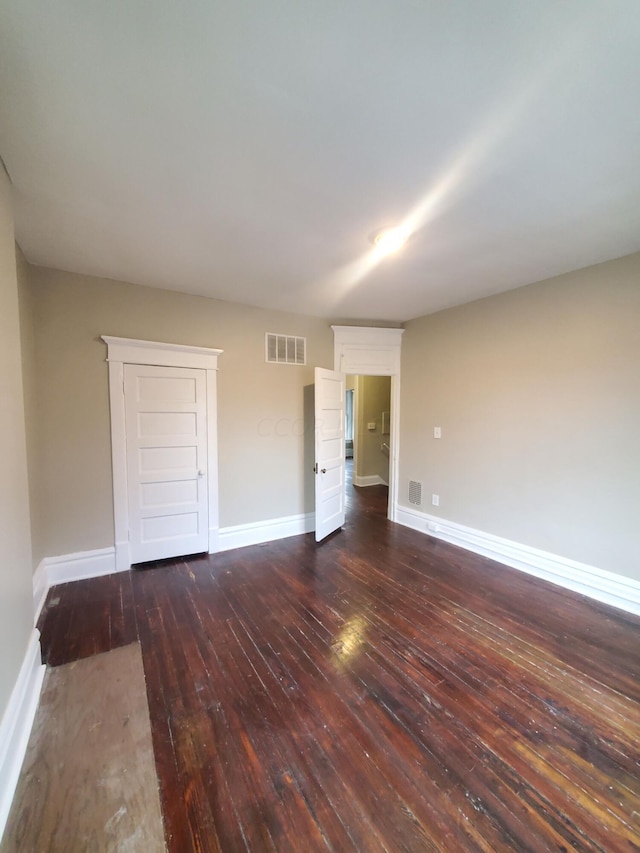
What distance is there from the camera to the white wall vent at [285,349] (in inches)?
148

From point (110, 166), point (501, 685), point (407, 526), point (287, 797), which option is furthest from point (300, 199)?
point (407, 526)

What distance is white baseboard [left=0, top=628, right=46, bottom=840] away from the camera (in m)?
1.22

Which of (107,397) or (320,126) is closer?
(320,126)

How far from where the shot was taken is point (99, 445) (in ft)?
9.70

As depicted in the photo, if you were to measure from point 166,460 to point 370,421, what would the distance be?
418cm

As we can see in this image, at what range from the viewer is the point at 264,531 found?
3.81m

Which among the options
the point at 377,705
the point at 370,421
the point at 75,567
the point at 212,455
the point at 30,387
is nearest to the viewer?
the point at 377,705

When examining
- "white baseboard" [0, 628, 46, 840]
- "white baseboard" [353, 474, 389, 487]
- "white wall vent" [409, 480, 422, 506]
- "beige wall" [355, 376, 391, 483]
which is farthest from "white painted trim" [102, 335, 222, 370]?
"white baseboard" [353, 474, 389, 487]

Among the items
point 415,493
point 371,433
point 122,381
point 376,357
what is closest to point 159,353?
point 122,381

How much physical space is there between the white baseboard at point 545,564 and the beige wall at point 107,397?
6.13 ft

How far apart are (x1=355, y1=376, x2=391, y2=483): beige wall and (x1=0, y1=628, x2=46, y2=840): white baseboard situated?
Answer: 5.42 metres

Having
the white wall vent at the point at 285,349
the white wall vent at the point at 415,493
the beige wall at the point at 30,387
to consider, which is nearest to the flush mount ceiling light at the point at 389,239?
the white wall vent at the point at 285,349

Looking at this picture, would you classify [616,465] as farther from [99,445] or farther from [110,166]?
[99,445]

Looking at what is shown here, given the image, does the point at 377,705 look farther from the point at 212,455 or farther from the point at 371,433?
the point at 371,433
